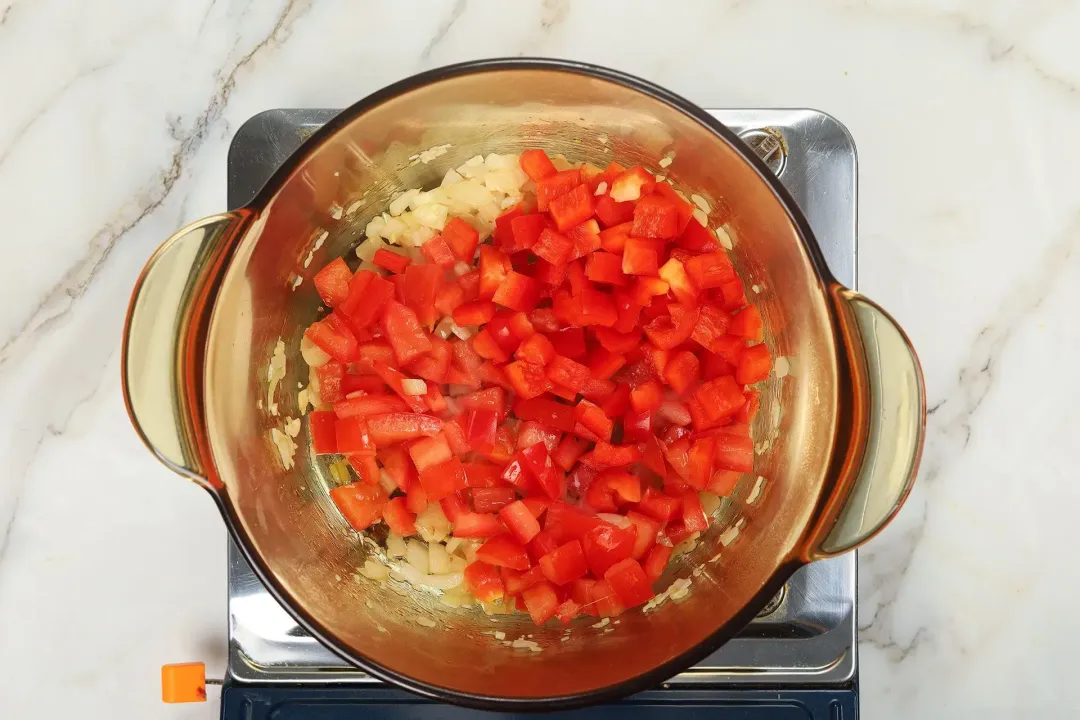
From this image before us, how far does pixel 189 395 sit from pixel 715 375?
698 mm

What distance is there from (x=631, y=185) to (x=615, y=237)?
0.08 m

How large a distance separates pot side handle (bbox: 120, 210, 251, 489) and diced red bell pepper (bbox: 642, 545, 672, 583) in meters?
0.59

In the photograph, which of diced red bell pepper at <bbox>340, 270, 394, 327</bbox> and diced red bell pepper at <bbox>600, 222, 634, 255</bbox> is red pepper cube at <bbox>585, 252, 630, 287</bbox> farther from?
diced red bell pepper at <bbox>340, 270, 394, 327</bbox>

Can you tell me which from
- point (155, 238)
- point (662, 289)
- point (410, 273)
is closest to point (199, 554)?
point (155, 238)

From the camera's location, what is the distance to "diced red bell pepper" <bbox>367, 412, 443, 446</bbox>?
3.55 feet

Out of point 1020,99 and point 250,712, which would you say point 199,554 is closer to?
point 250,712

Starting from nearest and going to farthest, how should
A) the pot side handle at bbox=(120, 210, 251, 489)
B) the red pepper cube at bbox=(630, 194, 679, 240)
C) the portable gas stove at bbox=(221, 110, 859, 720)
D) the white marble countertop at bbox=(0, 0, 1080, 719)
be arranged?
the pot side handle at bbox=(120, 210, 251, 489)
the red pepper cube at bbox=(630, 194, 679, 240)
the portable gas stove at bbox=(221, 110, 859, 720)
the white marble countertop at bbox=(0, 0, 1080, 719)

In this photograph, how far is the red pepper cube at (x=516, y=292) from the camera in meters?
1.08

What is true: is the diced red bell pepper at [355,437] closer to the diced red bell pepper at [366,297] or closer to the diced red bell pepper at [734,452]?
the diced red bell pepper at [366,297]

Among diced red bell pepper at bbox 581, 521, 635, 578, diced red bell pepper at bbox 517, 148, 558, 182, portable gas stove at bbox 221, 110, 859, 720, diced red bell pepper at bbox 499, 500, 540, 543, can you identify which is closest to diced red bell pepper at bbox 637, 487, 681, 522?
diced red bell pepper at bbox 581, 521, 635, 578

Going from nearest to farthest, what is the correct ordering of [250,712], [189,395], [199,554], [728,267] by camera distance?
[189,395]
[728,267]
[250,712]
[199,554]

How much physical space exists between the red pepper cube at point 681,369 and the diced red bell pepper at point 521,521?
0.91 feet

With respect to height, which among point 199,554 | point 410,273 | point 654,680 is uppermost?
point 410,273

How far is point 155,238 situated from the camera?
4.60 feet
